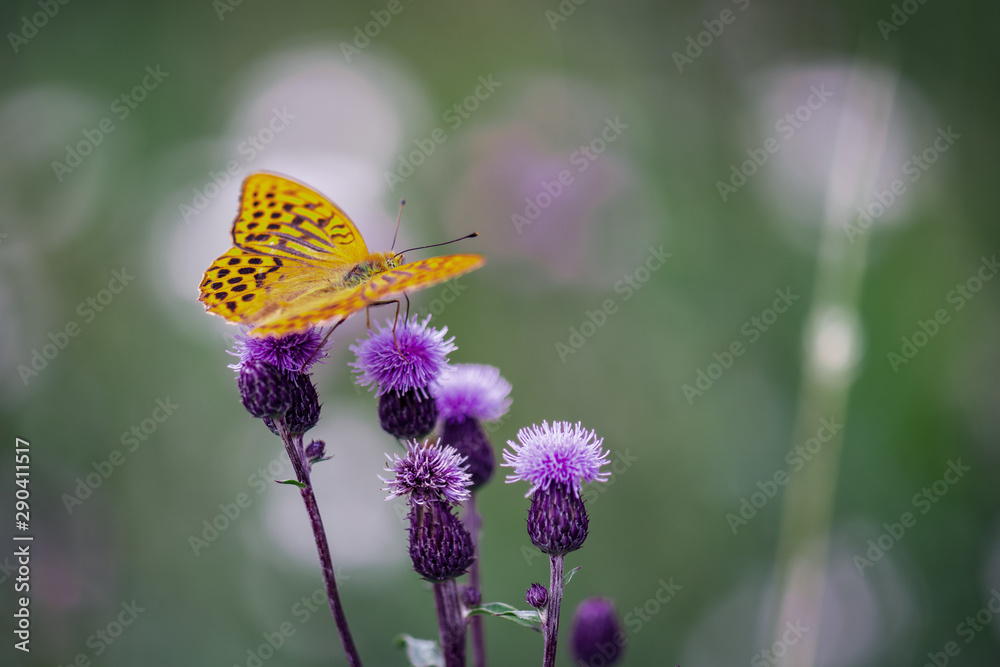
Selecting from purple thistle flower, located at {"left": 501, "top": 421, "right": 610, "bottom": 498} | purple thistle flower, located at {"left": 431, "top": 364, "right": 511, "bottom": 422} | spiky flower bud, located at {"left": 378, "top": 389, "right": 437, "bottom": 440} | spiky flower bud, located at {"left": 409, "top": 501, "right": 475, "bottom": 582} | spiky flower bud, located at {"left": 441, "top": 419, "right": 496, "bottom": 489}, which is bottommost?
spiky flower bud, located at {"left": 409, "top": 501, "right": 475, "bottom": 582}

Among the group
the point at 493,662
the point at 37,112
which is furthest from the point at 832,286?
the point at 37,112

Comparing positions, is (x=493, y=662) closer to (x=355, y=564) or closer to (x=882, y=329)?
(x=355, y=564)

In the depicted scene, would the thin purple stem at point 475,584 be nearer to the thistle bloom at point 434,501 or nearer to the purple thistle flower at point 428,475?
the thistle bloom at point 434,501

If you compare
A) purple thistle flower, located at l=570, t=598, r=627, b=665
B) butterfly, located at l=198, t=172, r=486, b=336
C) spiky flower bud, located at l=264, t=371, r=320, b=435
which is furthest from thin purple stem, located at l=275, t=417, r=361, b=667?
purple thistle flower, located at l=570, t=598, r=627, b=665

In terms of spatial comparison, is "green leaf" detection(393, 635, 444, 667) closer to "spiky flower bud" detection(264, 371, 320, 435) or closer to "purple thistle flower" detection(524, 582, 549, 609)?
"purple thistle flower" detection(524, 582, 549, 609)

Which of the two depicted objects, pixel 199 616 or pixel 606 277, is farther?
pixel 606 277

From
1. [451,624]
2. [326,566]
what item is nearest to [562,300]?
[451,624]

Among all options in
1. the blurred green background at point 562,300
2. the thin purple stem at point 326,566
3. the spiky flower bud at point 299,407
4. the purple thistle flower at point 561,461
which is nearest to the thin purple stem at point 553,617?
the purple thistle flower at point 561,461
